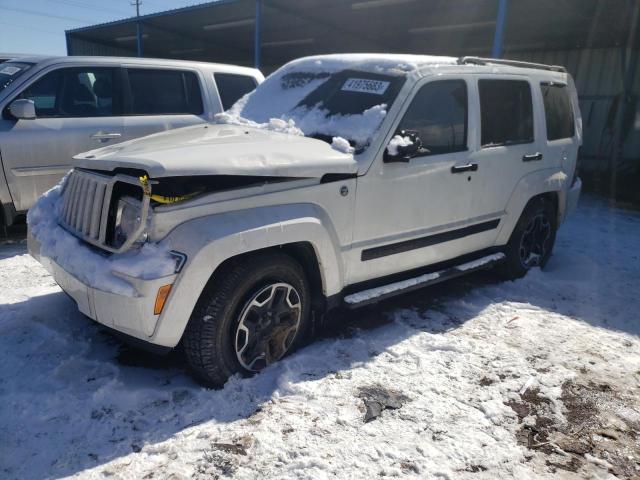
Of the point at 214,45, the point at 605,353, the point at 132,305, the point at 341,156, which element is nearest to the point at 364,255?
the point at 341,156

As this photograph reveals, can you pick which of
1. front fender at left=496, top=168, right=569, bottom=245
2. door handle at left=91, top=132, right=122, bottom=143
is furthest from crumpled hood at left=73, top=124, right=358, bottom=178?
door handle at left=91, top=132, right=122, bottom=143

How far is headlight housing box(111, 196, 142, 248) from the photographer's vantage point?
8.20 ft

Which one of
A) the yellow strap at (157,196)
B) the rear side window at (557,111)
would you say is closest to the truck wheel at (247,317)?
the yellow strap at (157,196)

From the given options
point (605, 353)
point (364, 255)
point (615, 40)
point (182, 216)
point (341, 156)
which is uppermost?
point (615, 40)

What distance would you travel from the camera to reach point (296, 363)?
302 cm

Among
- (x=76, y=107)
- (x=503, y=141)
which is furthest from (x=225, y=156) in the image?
(x=76, y=107)

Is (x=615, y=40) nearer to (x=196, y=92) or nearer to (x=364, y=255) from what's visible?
(x=196, y=92)

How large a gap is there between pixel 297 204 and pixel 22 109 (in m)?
3.32

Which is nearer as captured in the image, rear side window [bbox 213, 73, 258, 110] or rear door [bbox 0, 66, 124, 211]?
rear door [bbox 0, 66, 124, 211]

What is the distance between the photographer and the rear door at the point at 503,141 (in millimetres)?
3920

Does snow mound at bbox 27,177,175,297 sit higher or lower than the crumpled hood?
lower

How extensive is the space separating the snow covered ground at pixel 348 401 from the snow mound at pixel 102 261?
2.13 ft

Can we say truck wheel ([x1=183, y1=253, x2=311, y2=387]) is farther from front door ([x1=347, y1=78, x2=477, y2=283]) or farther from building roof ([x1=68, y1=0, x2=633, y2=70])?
building roof ([x1=68, y1=0, x2=633, y2=70])

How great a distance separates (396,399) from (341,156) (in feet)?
4.76
